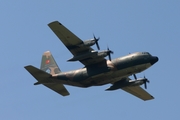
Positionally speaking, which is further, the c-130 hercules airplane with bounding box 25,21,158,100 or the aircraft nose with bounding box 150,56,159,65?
the aircraft nose with bounding box 150,56,159,65

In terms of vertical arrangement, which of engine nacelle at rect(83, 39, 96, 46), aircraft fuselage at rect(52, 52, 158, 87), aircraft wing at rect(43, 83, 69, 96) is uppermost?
engine nacelle at rect(83, 39, 96, 46)

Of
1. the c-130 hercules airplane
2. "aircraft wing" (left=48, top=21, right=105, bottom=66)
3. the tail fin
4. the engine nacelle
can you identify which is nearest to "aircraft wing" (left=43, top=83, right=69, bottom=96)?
the c-130 hercules airplane

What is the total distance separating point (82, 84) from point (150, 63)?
7561 mm

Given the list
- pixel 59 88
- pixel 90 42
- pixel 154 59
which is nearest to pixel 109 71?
pixel 90 42

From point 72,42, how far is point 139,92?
13.1m

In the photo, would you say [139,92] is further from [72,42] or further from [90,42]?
[72,42]

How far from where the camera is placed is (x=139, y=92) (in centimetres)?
5256

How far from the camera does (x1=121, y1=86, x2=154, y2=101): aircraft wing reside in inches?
2045

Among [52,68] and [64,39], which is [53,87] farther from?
[64,39]

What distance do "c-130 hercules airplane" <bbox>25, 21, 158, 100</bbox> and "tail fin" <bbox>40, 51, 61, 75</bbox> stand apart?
0.59m

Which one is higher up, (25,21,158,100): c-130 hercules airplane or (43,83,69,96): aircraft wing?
(25,21,158,100): c-130 hercules airplane

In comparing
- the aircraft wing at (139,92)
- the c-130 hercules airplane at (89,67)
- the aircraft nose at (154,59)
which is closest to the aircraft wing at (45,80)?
the c-130 hercules airplane at (89,67)

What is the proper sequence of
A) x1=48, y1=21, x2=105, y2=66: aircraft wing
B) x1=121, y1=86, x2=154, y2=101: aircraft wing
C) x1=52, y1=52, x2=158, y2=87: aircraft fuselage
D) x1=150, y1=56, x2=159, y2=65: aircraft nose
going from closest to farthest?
x1=48, y1=21, x2=105, y2=66: aircraft wing, x1=52, y1=52, x2=158, y2=87: aircraft fuselage, x1=150, y1=56, x2=159, y2=65: aircraft nose, x1=121, y1=86, x2=154, y2=101: aircraft wing

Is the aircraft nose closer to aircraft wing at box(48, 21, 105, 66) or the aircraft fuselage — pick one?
the aircraft fuselage
